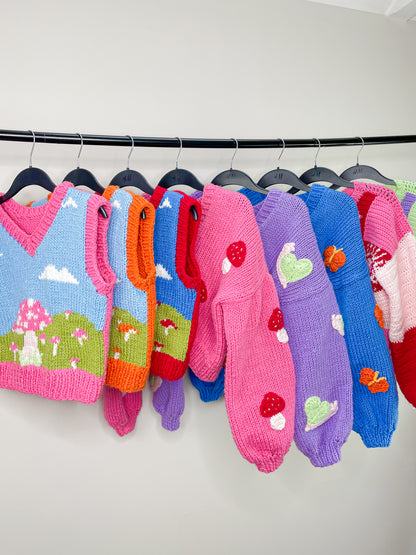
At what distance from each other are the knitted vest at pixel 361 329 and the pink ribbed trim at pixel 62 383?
0.59 metres

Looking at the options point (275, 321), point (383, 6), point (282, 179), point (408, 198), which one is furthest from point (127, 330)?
point (383, 6)

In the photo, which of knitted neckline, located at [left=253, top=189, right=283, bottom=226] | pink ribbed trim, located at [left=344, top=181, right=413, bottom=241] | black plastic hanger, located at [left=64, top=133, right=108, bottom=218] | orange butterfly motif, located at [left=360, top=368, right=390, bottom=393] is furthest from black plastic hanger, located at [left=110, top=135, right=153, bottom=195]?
orange butterfly motif, located at [left=360, top=368, right=390, bottom=393]

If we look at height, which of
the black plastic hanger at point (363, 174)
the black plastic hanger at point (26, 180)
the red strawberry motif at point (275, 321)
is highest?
the black plastic hanger at point (363, 174)

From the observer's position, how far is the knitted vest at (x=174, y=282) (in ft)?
3.96

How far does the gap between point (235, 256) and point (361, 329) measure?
0.35 meters

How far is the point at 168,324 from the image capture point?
1232 millimetres

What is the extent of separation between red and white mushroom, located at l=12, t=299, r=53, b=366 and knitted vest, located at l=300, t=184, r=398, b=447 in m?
0.67

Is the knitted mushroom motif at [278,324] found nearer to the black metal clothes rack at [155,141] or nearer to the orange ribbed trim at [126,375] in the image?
the orange ribbed trim at [126,375]

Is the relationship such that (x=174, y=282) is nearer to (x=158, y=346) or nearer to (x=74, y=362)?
(x=158, y=346)

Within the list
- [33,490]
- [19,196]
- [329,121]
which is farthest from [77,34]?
[33,490]

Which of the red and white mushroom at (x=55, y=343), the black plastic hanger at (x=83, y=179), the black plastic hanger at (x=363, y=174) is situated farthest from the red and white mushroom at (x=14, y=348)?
the black plastic hanger at (x=363, y=174)

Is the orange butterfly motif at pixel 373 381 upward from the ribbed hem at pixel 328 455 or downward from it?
upward

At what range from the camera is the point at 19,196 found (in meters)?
1.32

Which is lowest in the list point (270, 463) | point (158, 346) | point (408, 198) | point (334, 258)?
point (270, 463)
